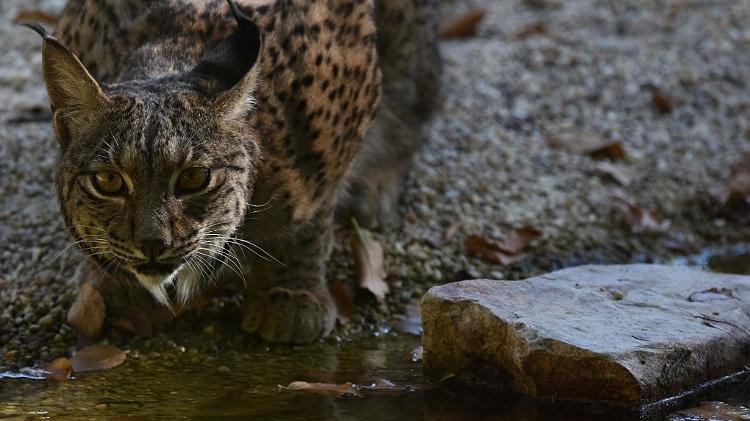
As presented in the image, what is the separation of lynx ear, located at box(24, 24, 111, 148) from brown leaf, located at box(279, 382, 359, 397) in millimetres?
1142

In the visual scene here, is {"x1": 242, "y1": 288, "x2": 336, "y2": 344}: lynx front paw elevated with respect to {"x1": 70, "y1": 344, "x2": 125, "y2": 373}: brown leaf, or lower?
elevated

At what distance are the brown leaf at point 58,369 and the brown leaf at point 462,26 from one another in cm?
513

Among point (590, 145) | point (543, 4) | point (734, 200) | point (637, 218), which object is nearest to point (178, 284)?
point (637, 218)

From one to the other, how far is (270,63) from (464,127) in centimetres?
267

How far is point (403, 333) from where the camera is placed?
5.12 metres

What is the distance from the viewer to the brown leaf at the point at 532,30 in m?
8.99

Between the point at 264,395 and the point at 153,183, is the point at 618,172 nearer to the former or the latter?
the point at 264,395

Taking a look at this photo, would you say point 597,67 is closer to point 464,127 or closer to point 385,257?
point 464,127

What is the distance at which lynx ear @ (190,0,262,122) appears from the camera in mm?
4160

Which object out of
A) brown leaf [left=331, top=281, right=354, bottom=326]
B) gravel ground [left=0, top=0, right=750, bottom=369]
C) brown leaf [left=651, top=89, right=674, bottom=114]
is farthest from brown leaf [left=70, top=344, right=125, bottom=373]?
brown leaf [left=651, top=89, right=674, bottom=114]

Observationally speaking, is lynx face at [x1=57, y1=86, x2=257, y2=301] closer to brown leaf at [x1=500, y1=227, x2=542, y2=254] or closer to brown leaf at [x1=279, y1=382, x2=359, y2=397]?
brown leaf at [x1=279, y1=382, x2=359, y2=397]

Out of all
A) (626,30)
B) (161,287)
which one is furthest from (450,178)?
(626,30)

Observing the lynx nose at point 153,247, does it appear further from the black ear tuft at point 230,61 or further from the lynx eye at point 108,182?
the black ear tuft at point 230,61

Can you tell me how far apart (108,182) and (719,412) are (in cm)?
213
